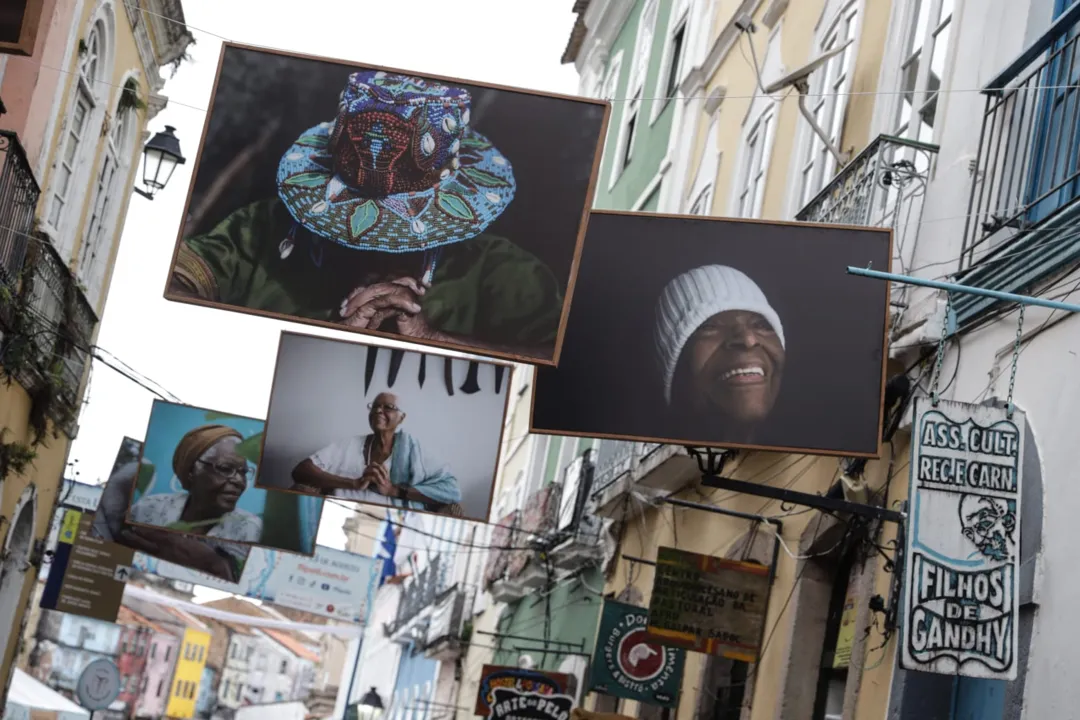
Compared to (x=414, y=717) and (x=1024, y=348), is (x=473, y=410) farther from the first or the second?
(x=414, y=717)

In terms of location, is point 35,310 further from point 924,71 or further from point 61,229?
point 924,71

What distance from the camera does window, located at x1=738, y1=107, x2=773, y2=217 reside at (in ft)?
49.4

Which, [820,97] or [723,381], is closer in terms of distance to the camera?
[723,381]

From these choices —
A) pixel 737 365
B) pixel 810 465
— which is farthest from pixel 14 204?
pixel 737 365

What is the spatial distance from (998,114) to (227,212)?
4539 mm

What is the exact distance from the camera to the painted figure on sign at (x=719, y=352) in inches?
370

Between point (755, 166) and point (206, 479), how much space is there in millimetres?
6223

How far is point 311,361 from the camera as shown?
1328 cm

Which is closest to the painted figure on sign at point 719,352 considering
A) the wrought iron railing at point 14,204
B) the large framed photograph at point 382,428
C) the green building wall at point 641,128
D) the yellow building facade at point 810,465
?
the yellow building facade at point 810,465

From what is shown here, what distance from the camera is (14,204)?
49.2 ft

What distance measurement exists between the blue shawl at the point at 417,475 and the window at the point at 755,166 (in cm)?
383

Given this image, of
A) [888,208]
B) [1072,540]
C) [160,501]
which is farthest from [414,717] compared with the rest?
[1072,540]

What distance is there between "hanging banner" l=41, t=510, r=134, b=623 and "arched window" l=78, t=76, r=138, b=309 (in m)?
2.95

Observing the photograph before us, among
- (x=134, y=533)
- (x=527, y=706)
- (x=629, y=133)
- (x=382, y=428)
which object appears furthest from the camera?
(x=629, y=133)
